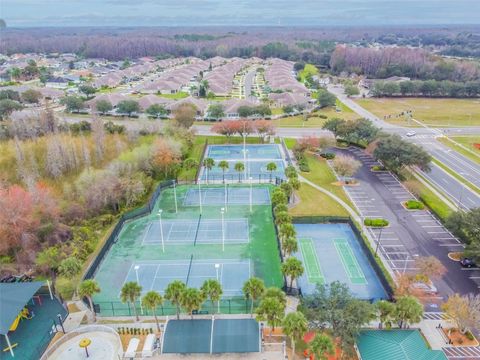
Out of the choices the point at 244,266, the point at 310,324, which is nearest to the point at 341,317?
the point at 310,324

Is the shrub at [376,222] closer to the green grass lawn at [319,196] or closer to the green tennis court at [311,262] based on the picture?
the green grass lawn at [319,196]

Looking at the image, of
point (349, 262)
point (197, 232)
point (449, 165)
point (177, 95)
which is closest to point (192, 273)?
point (197, 232)

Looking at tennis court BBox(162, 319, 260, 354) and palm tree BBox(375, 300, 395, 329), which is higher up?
palm tree BBox(375, 300, 395, 329)

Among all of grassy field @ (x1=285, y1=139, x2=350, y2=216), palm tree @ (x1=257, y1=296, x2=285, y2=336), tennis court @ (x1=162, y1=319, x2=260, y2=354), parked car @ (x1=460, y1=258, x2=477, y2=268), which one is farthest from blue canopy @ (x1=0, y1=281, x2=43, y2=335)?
parked car @ (x1=460, y1=258, x2=477, y2=268)

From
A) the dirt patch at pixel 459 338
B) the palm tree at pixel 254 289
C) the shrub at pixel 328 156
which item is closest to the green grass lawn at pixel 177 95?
the shrub at pixel 328 156

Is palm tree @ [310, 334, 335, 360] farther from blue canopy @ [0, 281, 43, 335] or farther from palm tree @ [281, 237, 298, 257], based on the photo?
blue canopy @ [0, 281, 43, 335]

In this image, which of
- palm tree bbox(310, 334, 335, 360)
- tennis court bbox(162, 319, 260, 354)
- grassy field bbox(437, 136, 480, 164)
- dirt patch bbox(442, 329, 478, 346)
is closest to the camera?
palm tree bbox(310, 334, 335, 360)
